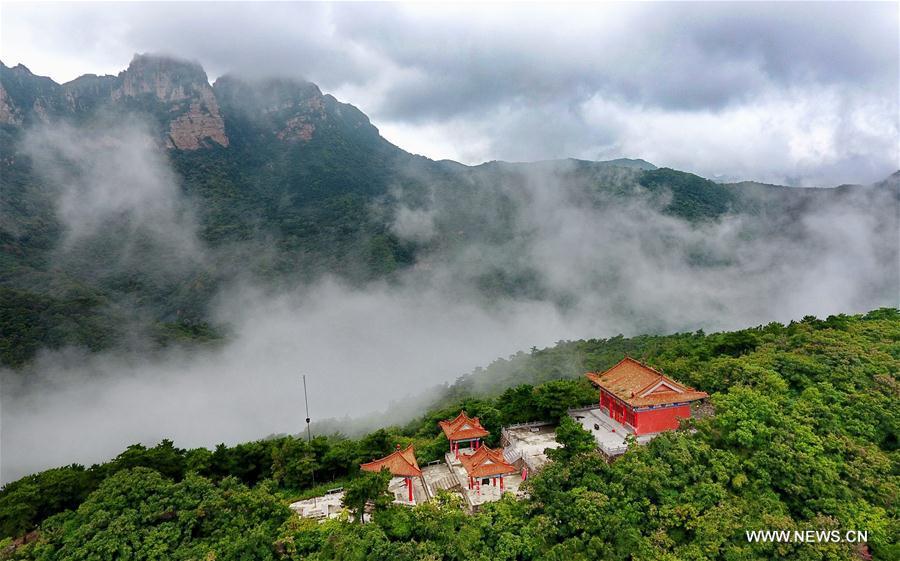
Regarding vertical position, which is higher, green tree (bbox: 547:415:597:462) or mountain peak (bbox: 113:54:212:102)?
mountain peak (bbox: 113:54:212:102)

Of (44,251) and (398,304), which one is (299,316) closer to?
(398,304)

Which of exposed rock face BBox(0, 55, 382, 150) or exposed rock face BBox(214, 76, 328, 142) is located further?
exposed rock face BBox(214, 76, 328, 142)

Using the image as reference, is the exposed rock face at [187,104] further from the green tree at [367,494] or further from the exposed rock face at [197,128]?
the green tree at [367,494]

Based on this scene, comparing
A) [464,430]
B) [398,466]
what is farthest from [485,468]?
[464,430]

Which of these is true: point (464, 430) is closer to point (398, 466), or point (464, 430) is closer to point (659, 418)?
point (398, 466)

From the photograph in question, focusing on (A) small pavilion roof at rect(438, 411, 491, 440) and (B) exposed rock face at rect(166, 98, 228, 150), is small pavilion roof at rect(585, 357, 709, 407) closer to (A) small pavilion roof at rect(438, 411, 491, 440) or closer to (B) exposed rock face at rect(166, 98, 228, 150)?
(A) small pavilion roof at rect(438, 411, 491, 440)
